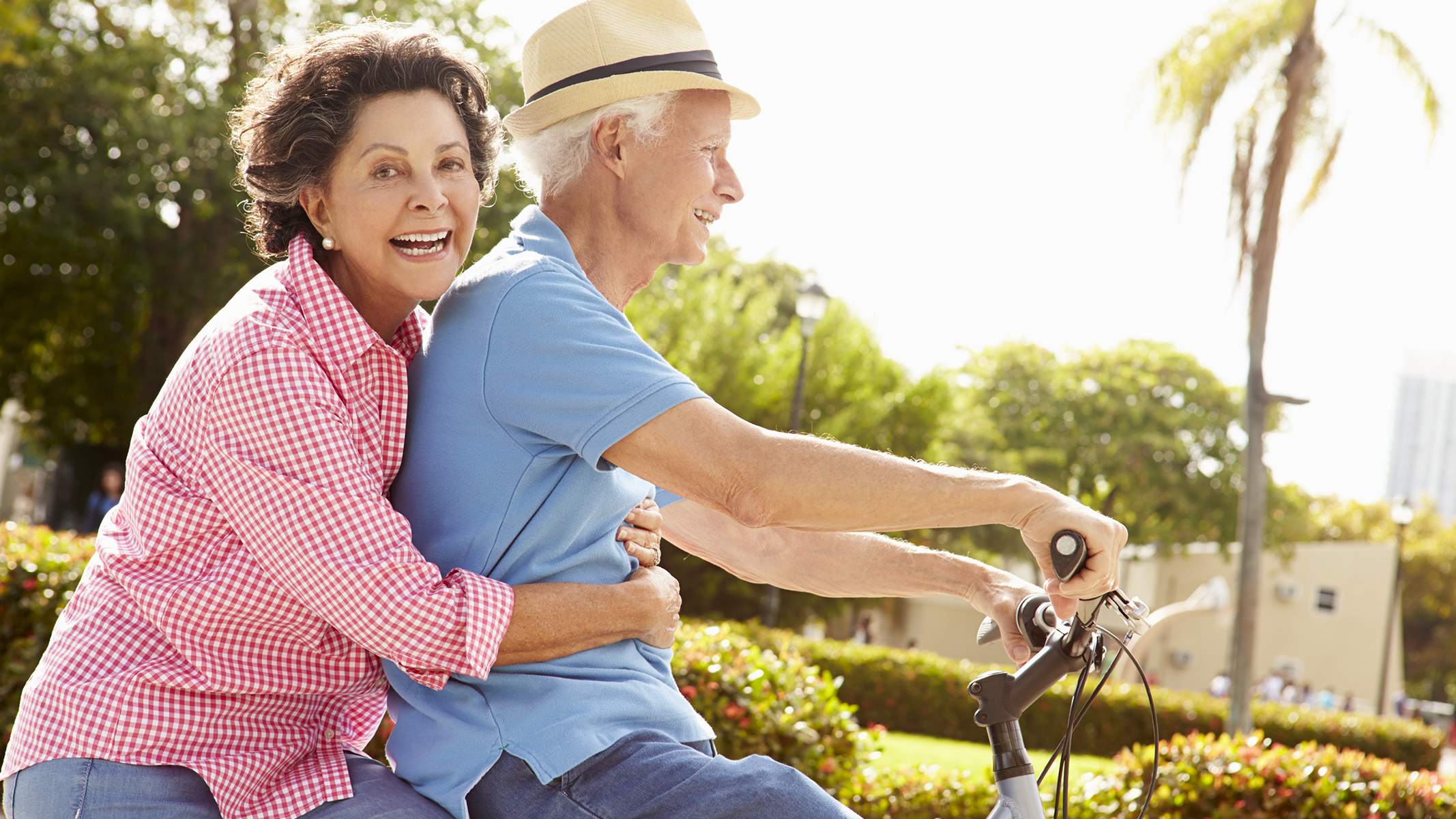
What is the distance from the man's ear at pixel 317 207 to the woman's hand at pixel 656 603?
0.85 meters

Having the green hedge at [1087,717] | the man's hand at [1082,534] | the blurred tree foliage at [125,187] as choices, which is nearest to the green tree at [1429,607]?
the green hedge at [1087,717]

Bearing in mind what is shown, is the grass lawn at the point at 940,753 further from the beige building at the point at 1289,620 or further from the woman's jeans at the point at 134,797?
the beige building at the point at 1289,620

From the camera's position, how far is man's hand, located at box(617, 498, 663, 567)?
79.7 inches

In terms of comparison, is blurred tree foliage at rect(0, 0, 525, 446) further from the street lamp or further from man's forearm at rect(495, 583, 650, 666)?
man's forearm at rect(495, 583, 650, 666)

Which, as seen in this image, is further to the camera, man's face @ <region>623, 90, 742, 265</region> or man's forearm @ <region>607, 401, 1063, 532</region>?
man's face @ <region>623, 90, 742, 265</region>

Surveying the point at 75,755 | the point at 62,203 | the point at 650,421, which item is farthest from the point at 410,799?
the point at 62,203

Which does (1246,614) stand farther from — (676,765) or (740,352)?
(676,765)

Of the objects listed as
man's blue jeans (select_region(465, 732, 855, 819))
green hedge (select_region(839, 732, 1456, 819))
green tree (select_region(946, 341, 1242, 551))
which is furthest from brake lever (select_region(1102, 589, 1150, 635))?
green tree (select_region(946, 341, 1242, 551))

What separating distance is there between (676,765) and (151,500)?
0.93 meters

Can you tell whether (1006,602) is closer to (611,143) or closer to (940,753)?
(611,143)

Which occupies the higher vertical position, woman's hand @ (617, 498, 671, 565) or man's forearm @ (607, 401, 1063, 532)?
man's forearm @ (607, 401, 1063, 532)

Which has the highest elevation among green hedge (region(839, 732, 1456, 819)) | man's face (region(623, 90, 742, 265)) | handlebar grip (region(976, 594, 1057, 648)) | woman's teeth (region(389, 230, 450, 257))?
man's face (region(623, 90, 742, 265))

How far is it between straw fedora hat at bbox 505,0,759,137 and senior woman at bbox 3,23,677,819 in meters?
0.22

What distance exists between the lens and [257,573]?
1760 mm
